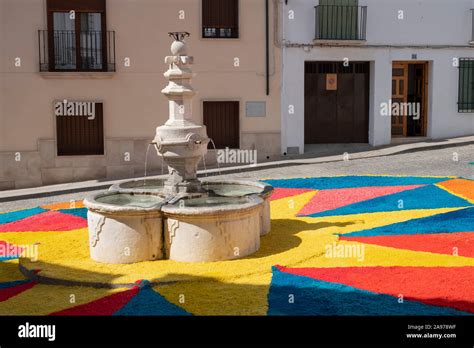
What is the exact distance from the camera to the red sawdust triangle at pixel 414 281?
764 centimetres

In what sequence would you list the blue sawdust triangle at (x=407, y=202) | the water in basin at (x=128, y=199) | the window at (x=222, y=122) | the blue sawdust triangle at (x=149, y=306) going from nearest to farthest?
1. the blue sawdust triangle at (x=149, y=306)
2. the water in basin at (x=128, y=199)
3. the blue sawdust triangle at (x=407, y=202)
4. the window at (x=222, y=122)

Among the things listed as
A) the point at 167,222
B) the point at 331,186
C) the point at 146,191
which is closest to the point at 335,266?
the point at 167,222

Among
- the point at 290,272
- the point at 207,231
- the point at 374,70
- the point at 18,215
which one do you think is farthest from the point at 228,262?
the point at 374,70

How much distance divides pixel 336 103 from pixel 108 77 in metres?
8.43

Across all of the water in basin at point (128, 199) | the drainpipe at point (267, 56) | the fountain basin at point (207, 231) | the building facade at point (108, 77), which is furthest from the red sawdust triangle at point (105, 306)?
the drainpipe at point (267, 56)

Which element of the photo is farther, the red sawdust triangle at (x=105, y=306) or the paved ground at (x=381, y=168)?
the paved ground at (x=381, y=168)

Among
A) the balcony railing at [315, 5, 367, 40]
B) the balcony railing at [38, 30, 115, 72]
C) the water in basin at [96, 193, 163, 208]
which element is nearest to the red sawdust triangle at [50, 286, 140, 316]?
the water in basin at [96, 193, 163, 208]

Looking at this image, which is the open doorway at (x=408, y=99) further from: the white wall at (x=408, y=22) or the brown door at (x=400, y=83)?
the white wall at (x=408, y=22)

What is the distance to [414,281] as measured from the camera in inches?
326

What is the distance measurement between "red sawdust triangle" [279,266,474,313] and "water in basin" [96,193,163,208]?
270cm

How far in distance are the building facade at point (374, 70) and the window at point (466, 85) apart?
4 cm

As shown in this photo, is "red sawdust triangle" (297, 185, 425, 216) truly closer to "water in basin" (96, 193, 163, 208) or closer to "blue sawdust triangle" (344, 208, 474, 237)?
"blue sawdust triangle" (344, 208, 474, 237)

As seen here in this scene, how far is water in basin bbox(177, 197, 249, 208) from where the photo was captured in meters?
10.1
